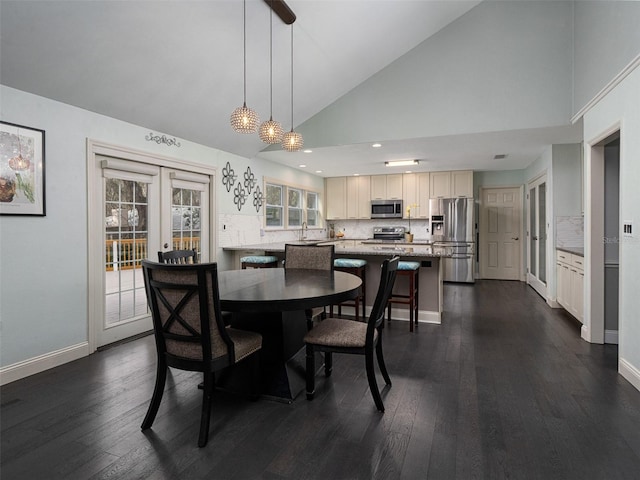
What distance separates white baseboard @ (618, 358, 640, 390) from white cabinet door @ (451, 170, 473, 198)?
15.5 ft

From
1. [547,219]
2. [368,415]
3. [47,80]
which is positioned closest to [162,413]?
[368,415]

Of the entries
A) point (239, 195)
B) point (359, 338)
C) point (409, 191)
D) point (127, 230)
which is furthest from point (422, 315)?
point (409, 191)

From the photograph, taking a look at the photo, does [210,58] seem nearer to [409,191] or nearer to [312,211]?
[312,211]

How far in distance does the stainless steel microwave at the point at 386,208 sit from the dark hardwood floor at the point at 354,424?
4.67m

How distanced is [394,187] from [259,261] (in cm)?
396

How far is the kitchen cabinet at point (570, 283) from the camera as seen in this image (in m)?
3.95

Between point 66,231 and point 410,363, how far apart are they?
307 centimetres

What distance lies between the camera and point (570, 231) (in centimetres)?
496

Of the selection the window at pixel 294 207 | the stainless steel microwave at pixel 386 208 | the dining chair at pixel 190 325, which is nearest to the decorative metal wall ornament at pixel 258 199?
the window at pixel 294 207

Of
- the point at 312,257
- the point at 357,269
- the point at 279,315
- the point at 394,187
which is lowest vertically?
the point at 279,315

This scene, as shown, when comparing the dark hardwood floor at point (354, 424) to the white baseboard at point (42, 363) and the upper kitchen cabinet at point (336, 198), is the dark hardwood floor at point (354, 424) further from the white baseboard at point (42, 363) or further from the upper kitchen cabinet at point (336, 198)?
the upper kitchen cabinet at point (336, 198)

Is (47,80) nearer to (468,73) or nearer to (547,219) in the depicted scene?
(468,73)

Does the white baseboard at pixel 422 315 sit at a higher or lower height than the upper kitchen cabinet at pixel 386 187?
lower

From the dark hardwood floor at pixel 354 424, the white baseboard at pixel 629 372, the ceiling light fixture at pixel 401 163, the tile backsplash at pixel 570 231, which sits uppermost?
the ceiling light fixture at pixel 401 163
